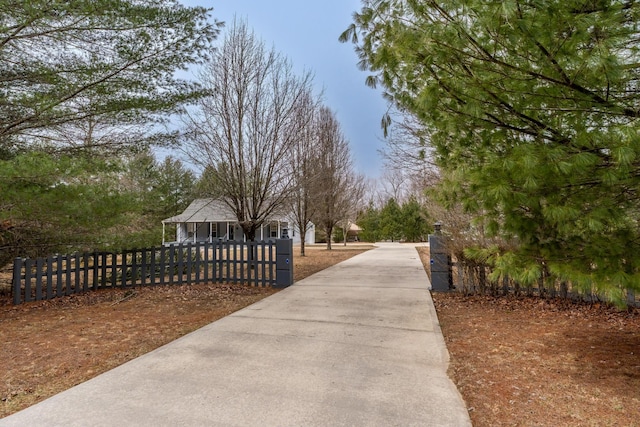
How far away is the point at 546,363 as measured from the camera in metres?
3.64

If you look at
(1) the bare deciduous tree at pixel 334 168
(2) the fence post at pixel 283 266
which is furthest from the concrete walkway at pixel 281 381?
(1) the bare deciduous tree at pixel 334 168

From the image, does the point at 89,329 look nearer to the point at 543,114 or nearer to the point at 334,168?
the point at 543,114

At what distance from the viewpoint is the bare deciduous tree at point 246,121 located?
9672 mm

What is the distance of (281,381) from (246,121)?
8183mm

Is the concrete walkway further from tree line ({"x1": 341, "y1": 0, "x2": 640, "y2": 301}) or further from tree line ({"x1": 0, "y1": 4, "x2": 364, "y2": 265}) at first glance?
tree line ({"x1": 0, "y1": 4, "x2": 364, "y2": 265})

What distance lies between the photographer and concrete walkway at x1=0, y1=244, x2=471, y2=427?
2584mm

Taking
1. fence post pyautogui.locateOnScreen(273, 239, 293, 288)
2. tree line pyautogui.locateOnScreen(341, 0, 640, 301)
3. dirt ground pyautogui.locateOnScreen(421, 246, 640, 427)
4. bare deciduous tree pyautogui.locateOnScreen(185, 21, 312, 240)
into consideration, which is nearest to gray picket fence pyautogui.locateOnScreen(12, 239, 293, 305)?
fence post pyautogui.locateOnScreen(273, 239, 293, 288)

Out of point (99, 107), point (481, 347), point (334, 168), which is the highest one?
point (334, 168)

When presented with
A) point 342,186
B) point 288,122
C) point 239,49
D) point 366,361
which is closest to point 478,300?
point 366,361

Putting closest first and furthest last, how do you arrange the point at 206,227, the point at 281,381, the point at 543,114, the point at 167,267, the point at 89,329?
the point at 543,114
the point at 281,381
the point at 89,329
the point at 167,267
the point at 206,227

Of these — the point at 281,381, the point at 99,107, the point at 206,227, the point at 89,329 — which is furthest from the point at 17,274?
the point at 206,227

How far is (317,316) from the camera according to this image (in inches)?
221

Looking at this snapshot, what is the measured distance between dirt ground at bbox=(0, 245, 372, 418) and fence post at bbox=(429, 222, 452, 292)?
3817 mm

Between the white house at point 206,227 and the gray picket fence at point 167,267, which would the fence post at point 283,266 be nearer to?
the gray picket fence at point 167,267
